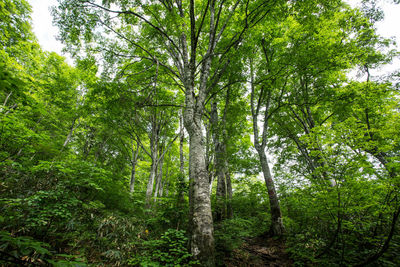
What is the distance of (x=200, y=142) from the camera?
14.8ft

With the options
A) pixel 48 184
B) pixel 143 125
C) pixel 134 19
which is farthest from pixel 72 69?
pixel 48 184

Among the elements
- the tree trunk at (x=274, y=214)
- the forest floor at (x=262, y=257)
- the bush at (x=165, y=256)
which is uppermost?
the tree trunk at (x=274, y=214)

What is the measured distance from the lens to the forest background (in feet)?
10.2

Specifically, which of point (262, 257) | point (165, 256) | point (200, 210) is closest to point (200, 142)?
point (200, 210)

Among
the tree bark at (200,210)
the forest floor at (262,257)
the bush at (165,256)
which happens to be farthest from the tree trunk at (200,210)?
the forest floor at (262,257)

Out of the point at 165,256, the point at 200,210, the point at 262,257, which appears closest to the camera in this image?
the point at 165,256

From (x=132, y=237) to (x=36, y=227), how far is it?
2138 millimetres

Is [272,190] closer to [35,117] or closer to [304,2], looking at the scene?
[304,2]

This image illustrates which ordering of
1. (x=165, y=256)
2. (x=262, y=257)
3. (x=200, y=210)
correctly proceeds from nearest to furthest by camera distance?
(x=165, y=256), (x=200, y=210), (x=262, y=257)

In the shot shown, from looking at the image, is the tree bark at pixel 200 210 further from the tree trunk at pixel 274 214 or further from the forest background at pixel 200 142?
the tree trunk at pixel 274 214

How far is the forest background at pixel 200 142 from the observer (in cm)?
312

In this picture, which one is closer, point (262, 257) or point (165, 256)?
point (165, 256)

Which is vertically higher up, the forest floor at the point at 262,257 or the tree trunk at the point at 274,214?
the tree trunk at the point at 274,214

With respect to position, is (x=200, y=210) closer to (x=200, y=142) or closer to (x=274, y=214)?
(x=200, y=142)
